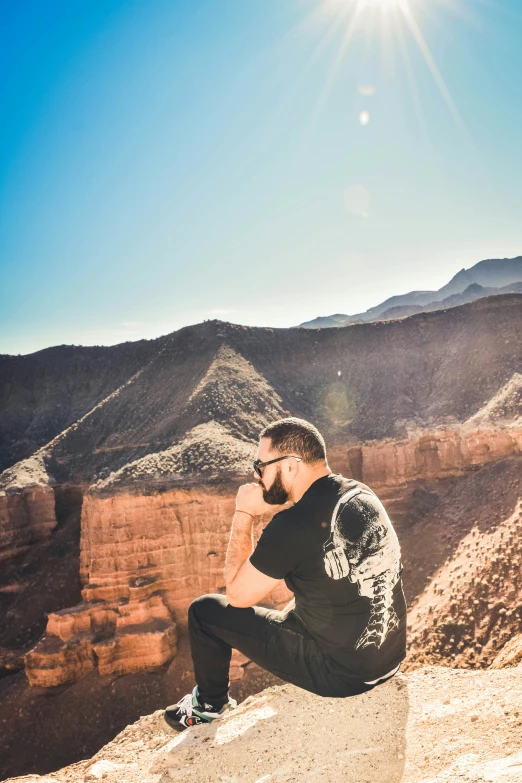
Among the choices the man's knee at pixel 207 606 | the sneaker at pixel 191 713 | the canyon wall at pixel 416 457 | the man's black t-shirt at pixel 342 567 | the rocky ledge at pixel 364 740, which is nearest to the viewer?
the rocky ledge at pixel 364 740

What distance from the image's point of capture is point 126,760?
534 cm

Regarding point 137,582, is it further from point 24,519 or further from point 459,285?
point 459,285

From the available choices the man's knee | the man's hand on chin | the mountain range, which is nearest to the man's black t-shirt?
the man's hand on chin

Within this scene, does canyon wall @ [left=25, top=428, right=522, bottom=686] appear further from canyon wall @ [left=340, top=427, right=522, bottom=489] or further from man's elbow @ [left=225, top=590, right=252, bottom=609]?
man's elbow @ [left=225, top=590, right=252, bottom=609]

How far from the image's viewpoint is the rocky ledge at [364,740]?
11.3 ft

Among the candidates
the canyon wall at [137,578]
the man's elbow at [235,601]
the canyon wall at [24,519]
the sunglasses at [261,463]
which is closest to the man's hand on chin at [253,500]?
the sunglasses at [261,463]

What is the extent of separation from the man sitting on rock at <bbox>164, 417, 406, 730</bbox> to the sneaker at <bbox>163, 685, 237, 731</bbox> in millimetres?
959

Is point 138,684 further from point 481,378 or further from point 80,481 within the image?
point 481,378

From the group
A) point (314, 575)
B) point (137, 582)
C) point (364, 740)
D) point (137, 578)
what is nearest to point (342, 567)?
point (314, 575)

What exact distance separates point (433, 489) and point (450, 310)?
15322mm

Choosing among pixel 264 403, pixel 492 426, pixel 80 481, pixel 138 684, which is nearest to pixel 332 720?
pixel 138 684

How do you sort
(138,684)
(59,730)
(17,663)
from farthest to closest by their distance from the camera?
(17,663) → (138,684) → (59,730)

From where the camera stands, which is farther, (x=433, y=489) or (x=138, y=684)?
(x=433, y=489)

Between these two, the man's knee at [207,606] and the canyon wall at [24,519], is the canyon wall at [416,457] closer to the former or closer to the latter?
the canyon wall at [24,519]
